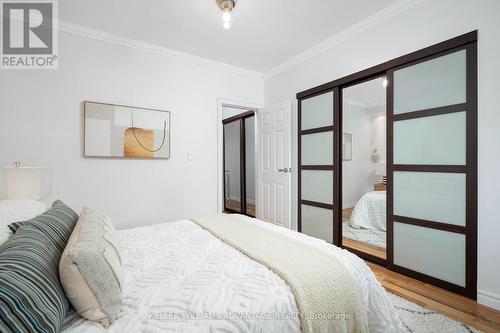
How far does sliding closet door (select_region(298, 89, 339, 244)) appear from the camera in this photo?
3.14 meters

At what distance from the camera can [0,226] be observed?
45.9 inches

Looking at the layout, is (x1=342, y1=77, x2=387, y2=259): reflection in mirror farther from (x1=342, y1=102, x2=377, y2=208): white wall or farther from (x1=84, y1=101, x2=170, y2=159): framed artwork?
(x1=84, y1=101, x2=170, y2=159): framed artwork

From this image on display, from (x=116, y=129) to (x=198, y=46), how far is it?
1547mm

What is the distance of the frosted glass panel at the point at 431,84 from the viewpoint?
2043 millimetres

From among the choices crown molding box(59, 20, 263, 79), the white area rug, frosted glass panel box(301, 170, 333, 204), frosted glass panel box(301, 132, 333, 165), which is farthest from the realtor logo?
the white area rug

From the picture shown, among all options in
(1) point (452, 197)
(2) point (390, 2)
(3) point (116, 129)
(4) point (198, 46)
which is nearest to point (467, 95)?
(1) point (452, 197)

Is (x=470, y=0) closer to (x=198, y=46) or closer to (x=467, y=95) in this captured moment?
(x=467, y=95)

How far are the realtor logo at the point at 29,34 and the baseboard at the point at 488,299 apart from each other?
4598mm

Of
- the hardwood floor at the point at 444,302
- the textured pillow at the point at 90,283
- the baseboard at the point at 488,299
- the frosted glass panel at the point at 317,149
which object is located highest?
the frosted glass panel at the point at 317,149

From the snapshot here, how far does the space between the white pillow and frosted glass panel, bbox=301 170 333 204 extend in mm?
2926

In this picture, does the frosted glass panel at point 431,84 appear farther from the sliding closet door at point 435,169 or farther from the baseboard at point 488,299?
the baseboard at point 488,299

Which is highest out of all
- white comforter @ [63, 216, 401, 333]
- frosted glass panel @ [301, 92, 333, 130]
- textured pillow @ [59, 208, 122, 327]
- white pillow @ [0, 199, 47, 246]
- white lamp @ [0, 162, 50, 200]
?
frosted glass panel @ [301, 92, 333, 130]

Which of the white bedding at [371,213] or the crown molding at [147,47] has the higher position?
the crown molding at [147,47]

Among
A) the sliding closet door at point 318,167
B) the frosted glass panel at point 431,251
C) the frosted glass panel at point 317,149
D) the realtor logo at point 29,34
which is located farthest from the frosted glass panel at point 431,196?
→ the realtor logo at point 29,34
